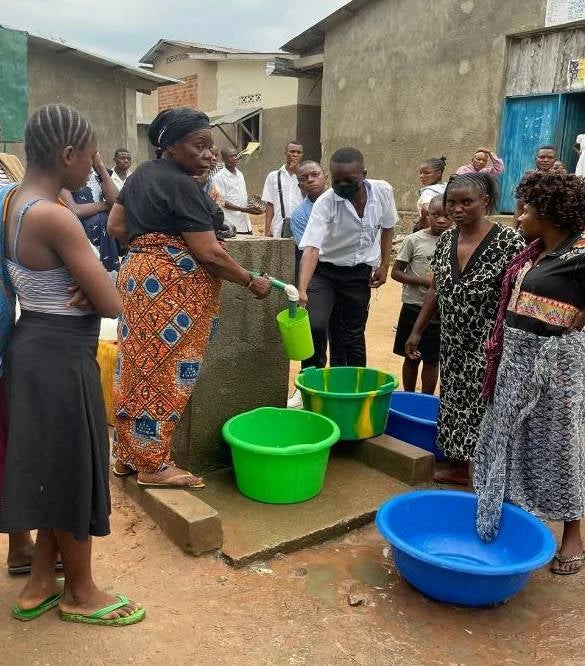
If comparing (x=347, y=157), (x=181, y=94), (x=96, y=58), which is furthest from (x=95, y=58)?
(x=181, y=94)

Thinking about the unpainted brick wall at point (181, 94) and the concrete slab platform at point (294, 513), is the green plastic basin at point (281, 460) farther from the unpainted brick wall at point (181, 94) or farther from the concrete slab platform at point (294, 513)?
the unpainted brick wall at point (181, 94)

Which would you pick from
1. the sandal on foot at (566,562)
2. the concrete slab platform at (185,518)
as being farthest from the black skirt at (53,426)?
the sandal on foot at (566,562)

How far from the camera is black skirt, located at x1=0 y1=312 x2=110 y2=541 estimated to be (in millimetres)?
1998

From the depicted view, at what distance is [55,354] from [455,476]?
2369 mm

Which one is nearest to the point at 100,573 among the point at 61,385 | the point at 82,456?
the point at 82,456

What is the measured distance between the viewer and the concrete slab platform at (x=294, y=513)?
279 centimetres

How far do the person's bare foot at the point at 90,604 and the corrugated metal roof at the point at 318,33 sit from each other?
11566 mm

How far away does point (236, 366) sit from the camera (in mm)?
3422

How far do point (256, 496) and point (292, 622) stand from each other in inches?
33.0

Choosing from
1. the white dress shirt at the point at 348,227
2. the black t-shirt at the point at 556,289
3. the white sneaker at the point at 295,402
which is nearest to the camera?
the black t-shirt at the point at 556,289

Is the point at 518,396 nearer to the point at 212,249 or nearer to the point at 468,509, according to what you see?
the point at 468,509

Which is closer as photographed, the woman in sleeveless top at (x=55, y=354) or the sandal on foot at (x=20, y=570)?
the woman in sleeveless top at (x=55, y=354)

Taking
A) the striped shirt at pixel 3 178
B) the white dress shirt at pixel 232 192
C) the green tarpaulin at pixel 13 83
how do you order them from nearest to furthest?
the striped shirt at pixel 3 178 → the white dress shirt at pixel 232 192 → the green tarpaulin at pixel 13 83

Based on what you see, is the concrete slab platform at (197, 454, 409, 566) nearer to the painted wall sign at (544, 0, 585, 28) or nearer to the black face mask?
the black face mask
